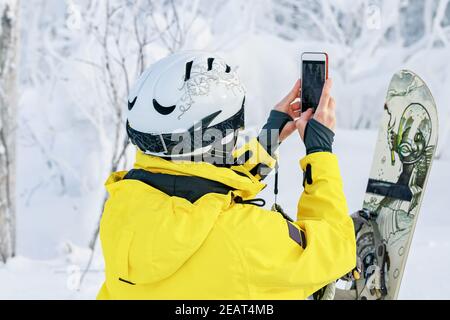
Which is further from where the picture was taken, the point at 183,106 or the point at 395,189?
the point at 395,189

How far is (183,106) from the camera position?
4.59 feet

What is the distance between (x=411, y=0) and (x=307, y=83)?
14133mm

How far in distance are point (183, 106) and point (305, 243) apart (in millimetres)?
437

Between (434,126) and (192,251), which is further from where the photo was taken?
(434,126)

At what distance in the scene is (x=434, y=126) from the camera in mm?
2219

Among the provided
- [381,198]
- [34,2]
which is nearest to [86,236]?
[34,2]

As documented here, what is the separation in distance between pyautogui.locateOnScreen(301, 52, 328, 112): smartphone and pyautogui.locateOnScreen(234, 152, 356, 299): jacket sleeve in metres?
0.25

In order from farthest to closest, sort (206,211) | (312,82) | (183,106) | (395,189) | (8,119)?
1. (8,119)
2. (395,189)
3. (312,82)
4. (183,106)
5. (206,211)

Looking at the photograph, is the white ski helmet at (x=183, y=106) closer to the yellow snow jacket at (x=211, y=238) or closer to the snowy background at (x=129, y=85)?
the yellow snow jacket at (x=211, y=238)

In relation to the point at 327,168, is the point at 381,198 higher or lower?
lower

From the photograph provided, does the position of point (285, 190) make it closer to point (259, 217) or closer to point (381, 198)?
point (381, 198)

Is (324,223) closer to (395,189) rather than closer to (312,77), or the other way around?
(312,77)

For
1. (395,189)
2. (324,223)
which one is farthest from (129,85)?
(324,223)

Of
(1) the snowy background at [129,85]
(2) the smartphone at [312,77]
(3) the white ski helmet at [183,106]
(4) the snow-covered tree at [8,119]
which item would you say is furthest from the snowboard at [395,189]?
(4) the snow-covered tree at [8,119]
